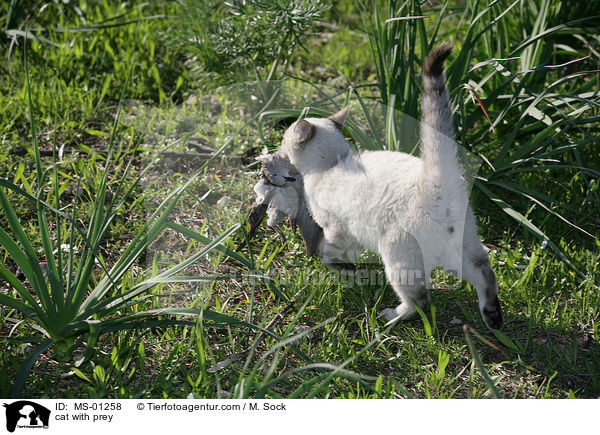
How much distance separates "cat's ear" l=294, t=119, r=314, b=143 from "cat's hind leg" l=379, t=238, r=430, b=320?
68cm

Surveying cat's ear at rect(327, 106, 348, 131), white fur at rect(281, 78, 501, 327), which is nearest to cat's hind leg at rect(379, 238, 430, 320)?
white fur at rect(281, 78, 501, 327)

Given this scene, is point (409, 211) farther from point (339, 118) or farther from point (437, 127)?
point (339, 118)

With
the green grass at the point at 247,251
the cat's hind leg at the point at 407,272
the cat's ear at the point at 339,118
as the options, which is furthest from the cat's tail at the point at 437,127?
the cat's ear at the point at 339,118

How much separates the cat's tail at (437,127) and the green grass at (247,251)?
0.53 m

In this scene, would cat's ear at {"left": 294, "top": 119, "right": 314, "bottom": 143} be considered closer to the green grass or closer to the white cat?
the white cat

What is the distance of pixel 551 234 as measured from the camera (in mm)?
2959

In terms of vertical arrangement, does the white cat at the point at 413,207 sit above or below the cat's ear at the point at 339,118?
below

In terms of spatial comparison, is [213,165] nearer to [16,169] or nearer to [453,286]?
[16,169]
